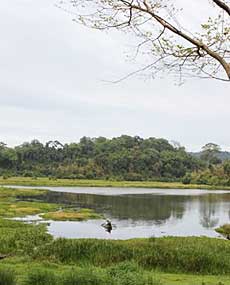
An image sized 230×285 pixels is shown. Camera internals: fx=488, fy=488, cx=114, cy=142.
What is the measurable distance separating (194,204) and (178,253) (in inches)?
1663

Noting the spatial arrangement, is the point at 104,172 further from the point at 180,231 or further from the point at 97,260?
the point at 97,260

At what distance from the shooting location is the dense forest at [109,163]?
11731cm

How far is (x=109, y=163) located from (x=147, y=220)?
85365 millimetres

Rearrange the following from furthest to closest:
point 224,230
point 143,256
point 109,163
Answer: point 109,163 → point 224,230 → point 143,256

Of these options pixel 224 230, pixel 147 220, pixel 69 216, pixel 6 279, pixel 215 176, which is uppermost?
pixel 215 176

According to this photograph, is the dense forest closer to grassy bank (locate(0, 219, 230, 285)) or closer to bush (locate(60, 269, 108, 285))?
grassy bank (locate(0, 219, 230, 285))

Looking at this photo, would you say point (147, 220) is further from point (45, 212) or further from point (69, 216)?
point (45, 212)

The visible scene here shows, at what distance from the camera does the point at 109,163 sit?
127375 millimetres

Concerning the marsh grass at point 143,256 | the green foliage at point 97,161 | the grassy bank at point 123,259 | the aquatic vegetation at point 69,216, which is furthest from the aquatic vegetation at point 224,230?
the green foliage at point 97,161

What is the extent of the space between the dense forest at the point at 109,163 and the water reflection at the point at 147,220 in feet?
180

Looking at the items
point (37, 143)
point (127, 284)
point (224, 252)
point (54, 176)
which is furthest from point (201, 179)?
point (127, 284)

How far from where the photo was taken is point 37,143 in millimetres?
141875

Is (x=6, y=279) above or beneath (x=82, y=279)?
above

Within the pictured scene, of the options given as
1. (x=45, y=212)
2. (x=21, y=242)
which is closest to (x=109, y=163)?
(x=45, y=212)
